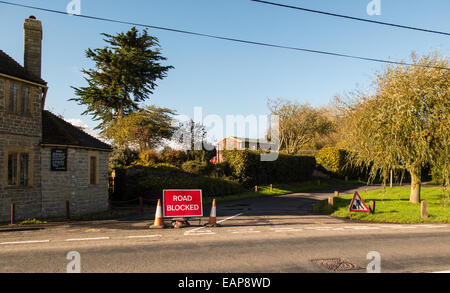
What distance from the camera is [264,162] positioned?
30.8 meters

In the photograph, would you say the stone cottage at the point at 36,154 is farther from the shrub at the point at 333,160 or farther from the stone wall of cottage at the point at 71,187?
the shrub at the point at 333,160

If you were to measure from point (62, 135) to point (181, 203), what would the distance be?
870 cm

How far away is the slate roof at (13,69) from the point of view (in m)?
13.9

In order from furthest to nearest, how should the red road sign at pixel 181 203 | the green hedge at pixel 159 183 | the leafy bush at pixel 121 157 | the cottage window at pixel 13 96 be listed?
the leafy bush at pixel 121 157 → the green hedge at pixel 159 183 → the cottage window at pixel 13 96 → the red road sign at pixel 181 203

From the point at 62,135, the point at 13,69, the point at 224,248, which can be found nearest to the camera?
the point at 224,248

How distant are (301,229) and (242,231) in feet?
7.55

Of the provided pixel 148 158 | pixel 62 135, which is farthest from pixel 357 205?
pixel 148 158

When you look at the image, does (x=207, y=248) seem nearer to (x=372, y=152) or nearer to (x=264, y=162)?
(x=372, y=152)

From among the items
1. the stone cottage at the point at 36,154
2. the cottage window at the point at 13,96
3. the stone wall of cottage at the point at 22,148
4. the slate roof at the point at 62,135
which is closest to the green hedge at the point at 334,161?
the slate roof at the point at 62,135

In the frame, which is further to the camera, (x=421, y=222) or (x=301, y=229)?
(x=421, y=222)

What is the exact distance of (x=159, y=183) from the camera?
2203cm

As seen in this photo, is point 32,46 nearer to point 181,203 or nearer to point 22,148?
point 22,148

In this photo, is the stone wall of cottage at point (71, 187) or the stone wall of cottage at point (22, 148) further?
the stone wall of cottage at point (71, 187)

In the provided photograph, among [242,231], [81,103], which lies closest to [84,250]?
[242,231]
